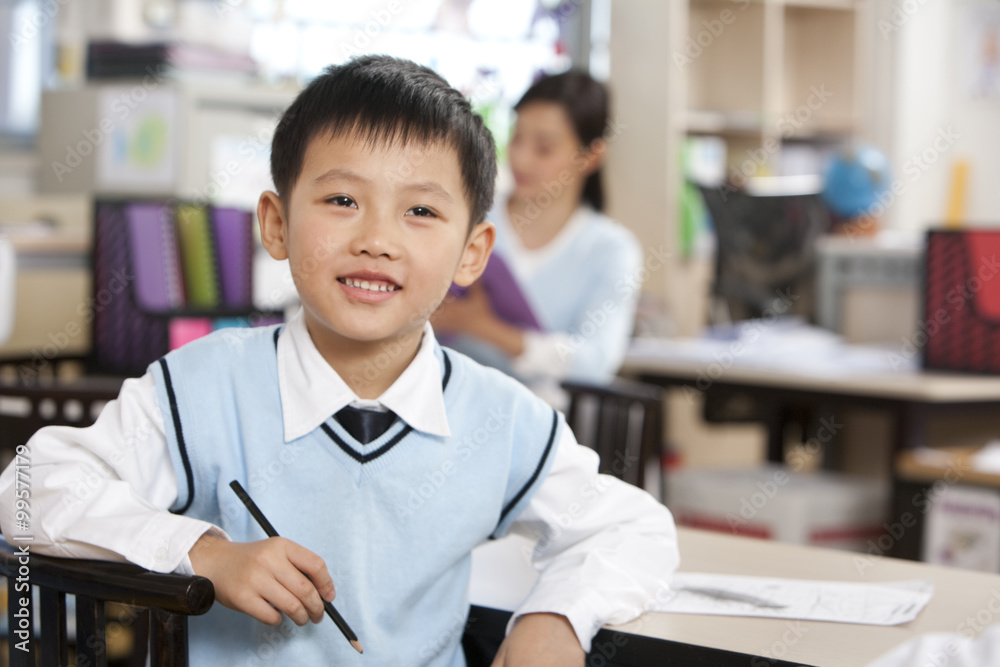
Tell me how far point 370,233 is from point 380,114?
0.36 ft

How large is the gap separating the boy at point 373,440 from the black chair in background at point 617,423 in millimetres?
561

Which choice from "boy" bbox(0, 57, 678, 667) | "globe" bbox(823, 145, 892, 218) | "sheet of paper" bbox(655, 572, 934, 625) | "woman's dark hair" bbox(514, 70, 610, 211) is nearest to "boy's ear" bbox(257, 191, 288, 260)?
"boy" bbox(0, 57, 678, 667)

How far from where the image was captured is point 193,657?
963 mm

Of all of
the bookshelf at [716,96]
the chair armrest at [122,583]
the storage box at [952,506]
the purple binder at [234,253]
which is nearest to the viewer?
the chair armrest at [122,583]

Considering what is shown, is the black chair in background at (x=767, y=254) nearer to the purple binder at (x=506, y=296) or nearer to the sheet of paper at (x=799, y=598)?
the purple binder at (x=506, y=296)

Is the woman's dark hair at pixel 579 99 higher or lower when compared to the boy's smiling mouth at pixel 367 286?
higher

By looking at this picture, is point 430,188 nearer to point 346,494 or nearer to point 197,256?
point 346,494

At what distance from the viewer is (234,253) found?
2422 millimetres

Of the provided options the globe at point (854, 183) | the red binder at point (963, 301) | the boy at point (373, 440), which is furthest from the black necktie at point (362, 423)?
the globe at point (854, 183)

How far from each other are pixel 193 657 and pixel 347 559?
0.51 ft

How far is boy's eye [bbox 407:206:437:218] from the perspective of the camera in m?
0.99

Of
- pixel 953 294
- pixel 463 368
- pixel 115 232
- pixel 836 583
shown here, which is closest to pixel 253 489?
pixel 463 368

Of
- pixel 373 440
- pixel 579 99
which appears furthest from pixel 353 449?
pixel 579 99

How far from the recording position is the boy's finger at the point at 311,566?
2.76ft
